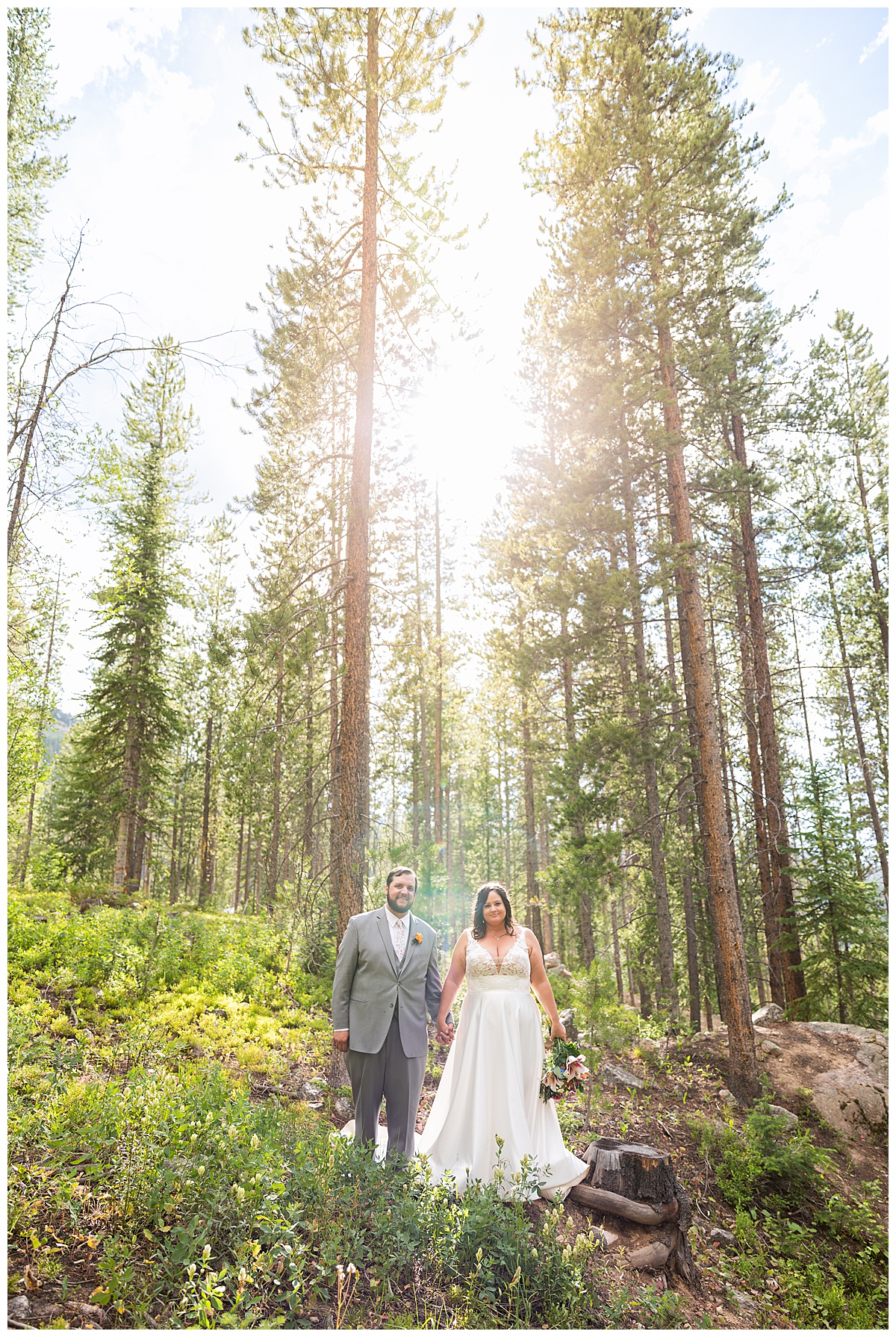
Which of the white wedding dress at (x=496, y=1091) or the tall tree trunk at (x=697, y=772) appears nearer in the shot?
the white wedding dress at (x=496, y=1091)

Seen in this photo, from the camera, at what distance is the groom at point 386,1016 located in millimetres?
A: 4531

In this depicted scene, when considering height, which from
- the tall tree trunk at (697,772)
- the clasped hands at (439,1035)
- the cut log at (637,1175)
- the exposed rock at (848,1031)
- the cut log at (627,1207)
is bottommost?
the exposed rock at (848,1031)

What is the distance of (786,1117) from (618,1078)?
1922 mm

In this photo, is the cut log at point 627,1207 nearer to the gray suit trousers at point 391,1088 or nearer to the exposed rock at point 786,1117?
the gray suit trousers at point 391,1088

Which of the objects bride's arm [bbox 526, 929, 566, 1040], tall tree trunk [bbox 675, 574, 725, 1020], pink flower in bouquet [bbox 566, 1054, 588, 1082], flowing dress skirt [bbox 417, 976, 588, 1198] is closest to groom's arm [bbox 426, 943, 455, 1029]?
flowing dress skirt [bbox 417, 976, 588, 1198]

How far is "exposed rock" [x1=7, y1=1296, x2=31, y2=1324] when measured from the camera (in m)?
2.72

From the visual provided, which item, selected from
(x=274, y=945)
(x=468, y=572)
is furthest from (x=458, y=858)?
(x=274, y=945)

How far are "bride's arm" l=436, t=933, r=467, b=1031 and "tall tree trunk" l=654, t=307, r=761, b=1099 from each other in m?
4.65

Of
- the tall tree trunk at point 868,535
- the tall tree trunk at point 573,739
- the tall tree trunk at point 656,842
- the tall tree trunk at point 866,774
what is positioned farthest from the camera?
the tall tree trunk at point 866,774

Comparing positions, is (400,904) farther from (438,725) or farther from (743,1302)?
(438,725)

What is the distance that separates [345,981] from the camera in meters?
4.67

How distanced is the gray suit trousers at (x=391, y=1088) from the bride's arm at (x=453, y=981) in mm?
305

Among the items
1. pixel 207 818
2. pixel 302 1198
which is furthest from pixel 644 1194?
pixel 207 818

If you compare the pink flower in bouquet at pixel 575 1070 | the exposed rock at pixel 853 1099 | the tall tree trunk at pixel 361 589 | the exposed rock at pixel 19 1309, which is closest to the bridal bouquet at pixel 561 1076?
the pink flower in bouquet at pixel 575 1070
